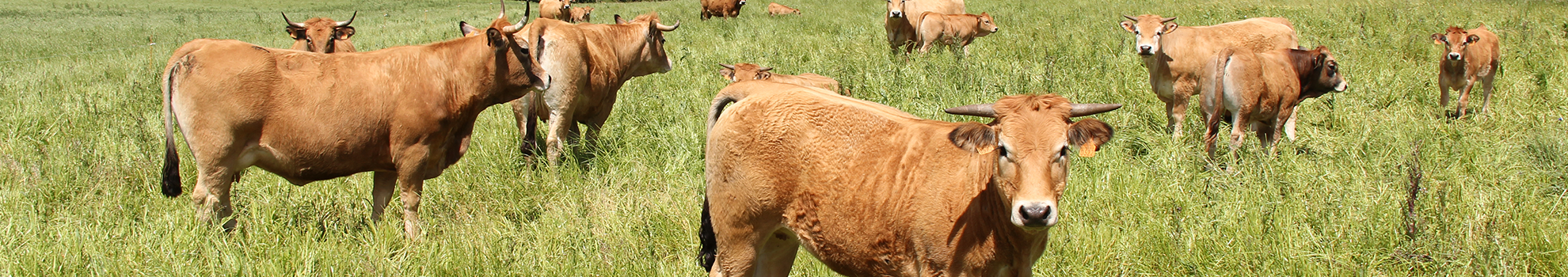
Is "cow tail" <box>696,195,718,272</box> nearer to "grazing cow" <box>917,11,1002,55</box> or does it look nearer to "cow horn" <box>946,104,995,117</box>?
"cow horn" <box>946,104,995,117</box>

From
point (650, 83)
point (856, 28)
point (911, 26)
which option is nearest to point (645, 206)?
Answer: point (650, 83)

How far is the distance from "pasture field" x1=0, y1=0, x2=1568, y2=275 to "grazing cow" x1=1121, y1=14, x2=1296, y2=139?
0.70 ft

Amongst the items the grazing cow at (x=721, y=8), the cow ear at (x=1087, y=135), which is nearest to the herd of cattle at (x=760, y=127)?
the cow ear at (x=1087, y=135)

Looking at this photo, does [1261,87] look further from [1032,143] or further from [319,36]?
[319,36]

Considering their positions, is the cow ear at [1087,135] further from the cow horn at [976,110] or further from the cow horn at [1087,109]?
the cow horn at [976,110]

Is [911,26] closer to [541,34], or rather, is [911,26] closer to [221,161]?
[541,34]

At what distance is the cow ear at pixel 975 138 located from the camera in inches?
116

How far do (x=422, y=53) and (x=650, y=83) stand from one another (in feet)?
16.1

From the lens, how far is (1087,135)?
2928 millimetres

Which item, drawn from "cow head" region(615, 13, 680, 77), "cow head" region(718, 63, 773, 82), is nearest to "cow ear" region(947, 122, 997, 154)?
"cow head" region(718, 63, 773, 82)

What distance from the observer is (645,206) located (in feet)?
17.8

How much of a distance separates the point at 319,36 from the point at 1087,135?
7304 millimetres

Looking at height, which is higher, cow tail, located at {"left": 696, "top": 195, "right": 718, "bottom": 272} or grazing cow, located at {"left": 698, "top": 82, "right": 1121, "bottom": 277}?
grazing cow, located at {"left": 698, "top": 82, "right": 1121, "bottom": 277}

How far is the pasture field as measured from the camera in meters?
4.23
